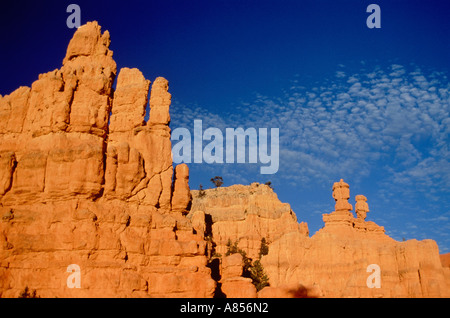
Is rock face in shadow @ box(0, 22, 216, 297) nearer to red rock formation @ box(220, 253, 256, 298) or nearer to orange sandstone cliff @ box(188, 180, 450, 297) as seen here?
red rock formation @ box(220, 253, 256, 298)

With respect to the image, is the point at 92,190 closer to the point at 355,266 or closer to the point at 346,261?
the point at 346,261

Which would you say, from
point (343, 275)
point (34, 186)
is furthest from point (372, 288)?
point (34, 186)

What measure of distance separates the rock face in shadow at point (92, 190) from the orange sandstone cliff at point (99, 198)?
0.08 meters

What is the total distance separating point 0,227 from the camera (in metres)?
30.1

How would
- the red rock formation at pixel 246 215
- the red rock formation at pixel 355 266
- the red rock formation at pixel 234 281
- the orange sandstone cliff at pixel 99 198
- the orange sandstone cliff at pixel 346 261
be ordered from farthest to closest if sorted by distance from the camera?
1. the red rock formation at pixel 246 215
2. the red rock formation at pixel 355 266
3. the orange sandstone cliff at pixel 346 261
4. the red rock formation at pixel 234 281
5. the orange sandstone cliff at pixel 99 198

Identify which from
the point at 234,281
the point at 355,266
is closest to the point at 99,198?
the point at 234,281

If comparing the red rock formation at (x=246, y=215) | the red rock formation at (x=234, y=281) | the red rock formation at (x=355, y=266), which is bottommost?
the red rock formation at (x=234, y=281)

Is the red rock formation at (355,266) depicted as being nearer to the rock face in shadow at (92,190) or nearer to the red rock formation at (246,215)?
Result: the red rock formation at (246,215)

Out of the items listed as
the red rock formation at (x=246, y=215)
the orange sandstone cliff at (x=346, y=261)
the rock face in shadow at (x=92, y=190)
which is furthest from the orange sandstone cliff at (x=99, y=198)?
the red rock formation at (x=246, y=215)

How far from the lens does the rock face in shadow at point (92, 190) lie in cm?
2942

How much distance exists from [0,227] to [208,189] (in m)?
68.5

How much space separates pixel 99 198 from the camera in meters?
32.8

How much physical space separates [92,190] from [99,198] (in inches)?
42.5
